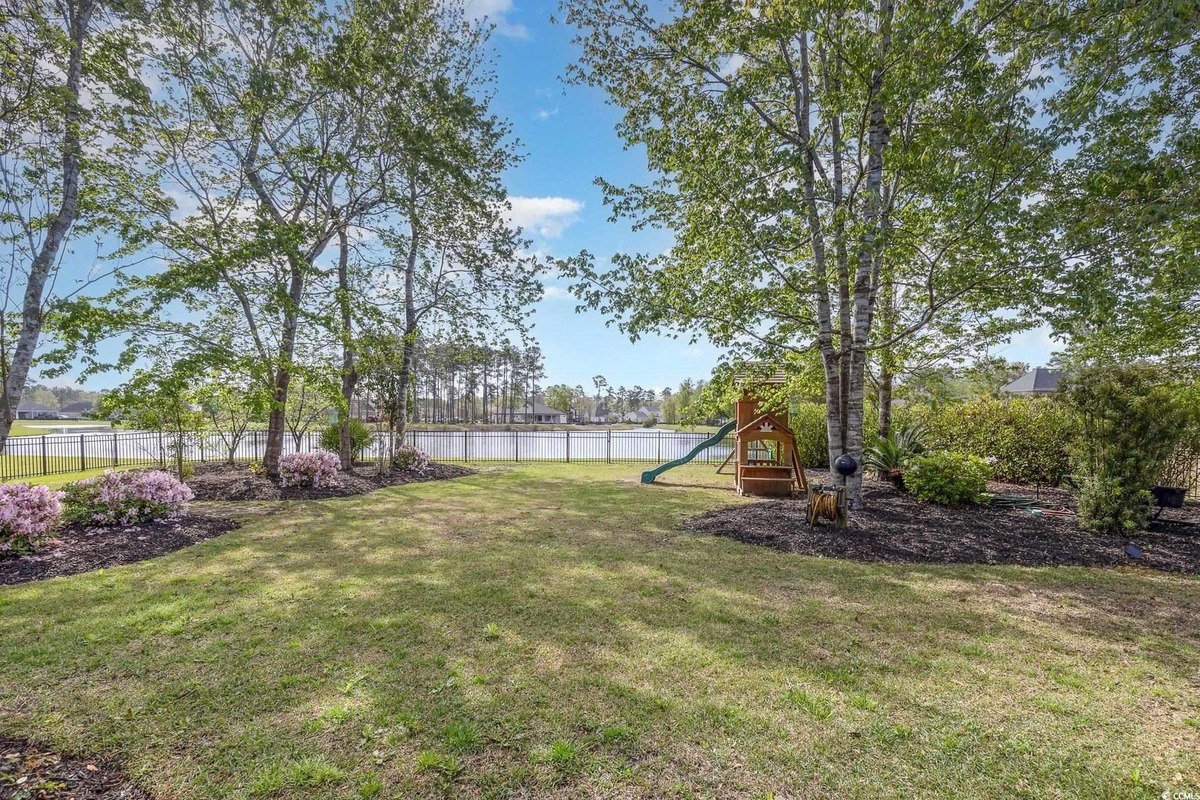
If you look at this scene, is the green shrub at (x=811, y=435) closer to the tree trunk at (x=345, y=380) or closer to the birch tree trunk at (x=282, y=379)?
the tree trunk at (x=345, y=380)

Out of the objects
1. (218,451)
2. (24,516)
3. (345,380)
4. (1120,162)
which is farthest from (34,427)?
(1120,162)

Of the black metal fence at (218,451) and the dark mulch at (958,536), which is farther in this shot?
the black metal fence at (218,451)

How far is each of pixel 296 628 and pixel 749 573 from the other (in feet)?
13.0

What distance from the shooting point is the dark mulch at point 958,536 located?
504cm

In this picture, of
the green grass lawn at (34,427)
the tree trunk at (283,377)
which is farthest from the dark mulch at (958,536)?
the green grass lawn at (34,427)

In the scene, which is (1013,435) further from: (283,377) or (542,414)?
(542,414)

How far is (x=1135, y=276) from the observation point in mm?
4746

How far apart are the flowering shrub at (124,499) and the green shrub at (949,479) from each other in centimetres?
1119

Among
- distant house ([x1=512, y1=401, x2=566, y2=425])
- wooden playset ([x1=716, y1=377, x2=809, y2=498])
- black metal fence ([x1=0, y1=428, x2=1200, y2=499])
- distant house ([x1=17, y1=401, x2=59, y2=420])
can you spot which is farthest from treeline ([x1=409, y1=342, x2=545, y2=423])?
distant house ([x1=17, y1=401, x2=59, y2=420])

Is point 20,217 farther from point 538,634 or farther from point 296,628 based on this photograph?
point 538,634

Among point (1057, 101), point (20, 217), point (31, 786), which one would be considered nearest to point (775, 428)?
point (1057, 101)

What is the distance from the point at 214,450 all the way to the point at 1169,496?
1883cm

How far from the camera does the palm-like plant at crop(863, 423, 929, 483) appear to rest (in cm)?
909

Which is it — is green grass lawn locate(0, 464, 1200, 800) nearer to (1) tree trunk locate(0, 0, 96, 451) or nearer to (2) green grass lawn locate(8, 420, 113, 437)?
(1) tree trunk locate(0, 0, 96, 451)
